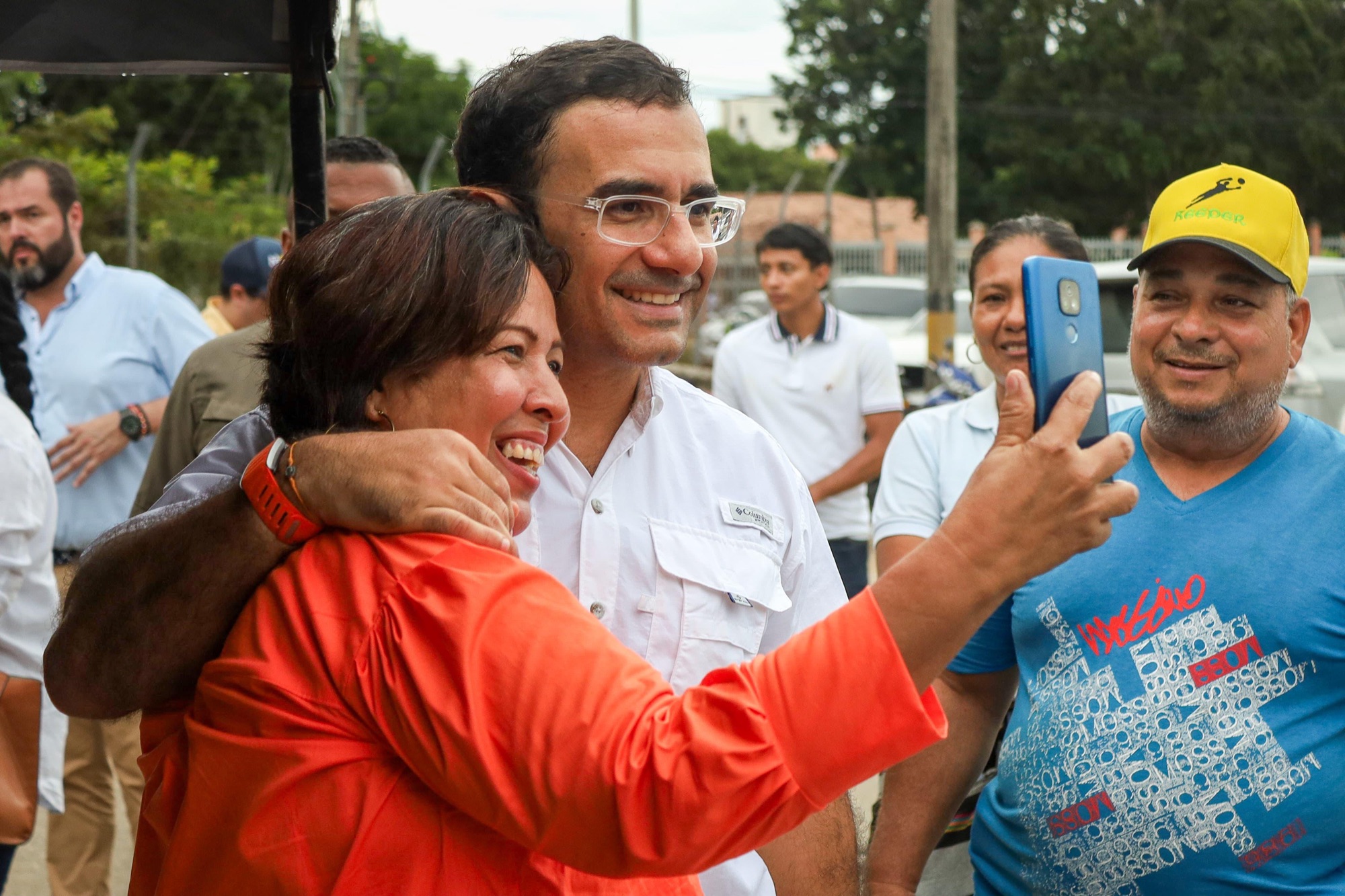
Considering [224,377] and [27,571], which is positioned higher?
[224,377]

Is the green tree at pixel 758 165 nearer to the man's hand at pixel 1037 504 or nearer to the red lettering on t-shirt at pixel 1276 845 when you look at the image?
the red lettering on t-shirt at pixel 1276 845

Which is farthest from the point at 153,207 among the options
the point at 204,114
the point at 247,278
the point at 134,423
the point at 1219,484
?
the point at 1219,484

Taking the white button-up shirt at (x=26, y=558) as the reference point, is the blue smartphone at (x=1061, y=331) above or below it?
above

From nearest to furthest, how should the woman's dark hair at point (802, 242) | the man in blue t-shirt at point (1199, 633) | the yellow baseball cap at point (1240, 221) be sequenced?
1. the man in blue t-shirt at point (1199, 633)
2. the yellow baseball cap at point (1240, 221)
3. the woman's dark hair at point (802, 242)

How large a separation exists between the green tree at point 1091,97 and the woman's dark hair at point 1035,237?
89.3 ft

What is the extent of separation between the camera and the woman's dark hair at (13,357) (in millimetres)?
4500

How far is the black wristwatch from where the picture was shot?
499 centimetres

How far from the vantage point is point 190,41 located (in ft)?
8.36

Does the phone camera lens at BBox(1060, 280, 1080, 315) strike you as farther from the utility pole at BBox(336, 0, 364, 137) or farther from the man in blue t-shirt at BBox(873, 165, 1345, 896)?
the utility pole at BBox(336, 0, 364, 137)

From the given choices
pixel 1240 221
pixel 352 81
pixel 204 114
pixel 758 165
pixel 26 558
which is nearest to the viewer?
pixel 1240 221

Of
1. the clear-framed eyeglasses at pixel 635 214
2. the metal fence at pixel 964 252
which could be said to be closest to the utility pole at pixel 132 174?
the clear-framed eyeglasses at pixel 635 214

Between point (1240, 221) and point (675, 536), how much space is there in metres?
1.31

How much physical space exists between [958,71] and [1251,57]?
670cm

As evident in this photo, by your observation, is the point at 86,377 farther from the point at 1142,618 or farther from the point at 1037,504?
the point at 1037,504
